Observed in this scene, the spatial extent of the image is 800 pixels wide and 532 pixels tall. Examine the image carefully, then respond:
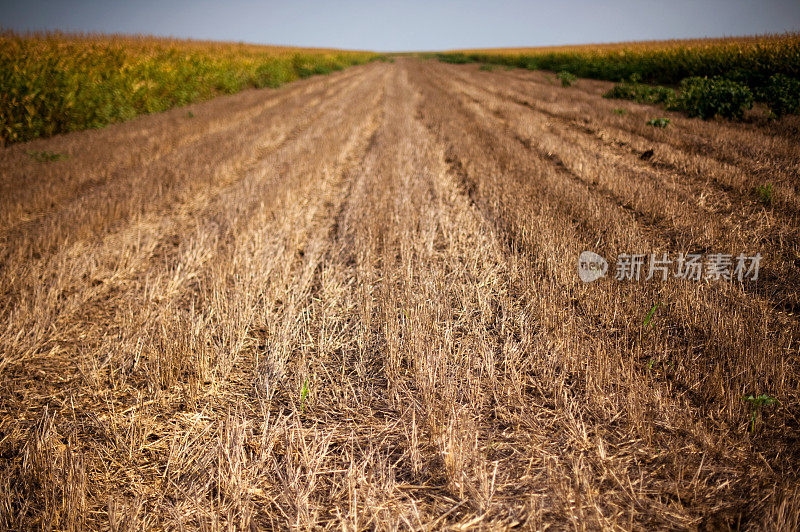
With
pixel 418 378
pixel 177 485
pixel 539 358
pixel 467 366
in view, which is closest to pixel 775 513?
pixel 539 358

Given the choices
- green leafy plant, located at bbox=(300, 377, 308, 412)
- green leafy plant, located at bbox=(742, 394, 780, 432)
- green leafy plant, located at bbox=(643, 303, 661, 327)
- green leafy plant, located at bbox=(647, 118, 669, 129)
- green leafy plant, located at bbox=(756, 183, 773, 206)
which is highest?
green leafy plant, located at bbox=(647, 118, 669, 129)

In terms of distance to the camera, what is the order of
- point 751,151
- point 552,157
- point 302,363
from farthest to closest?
point 552,157 → point 751,151 → point 302,363

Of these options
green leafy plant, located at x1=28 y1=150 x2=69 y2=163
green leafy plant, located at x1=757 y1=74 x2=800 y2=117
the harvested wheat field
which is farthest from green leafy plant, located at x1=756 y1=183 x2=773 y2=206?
green leafy plant, located at x1=28 y1=150 x2=69 y2=163

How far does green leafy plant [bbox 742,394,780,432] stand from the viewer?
1.96m

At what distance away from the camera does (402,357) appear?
270cm

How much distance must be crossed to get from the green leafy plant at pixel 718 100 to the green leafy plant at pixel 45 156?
48.0 feet

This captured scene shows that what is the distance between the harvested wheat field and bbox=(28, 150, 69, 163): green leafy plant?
1.71m

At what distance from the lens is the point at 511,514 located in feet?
5.41

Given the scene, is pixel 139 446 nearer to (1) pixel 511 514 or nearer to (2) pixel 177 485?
(2) pixel 177 485

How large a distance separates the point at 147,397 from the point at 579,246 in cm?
384

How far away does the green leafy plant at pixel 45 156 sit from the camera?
7470 millimetres

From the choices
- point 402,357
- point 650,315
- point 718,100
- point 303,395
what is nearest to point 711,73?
point 718,100

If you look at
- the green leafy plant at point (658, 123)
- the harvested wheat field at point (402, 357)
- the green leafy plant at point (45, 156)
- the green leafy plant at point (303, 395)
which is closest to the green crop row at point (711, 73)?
the green leafy plant at point (658, 123)

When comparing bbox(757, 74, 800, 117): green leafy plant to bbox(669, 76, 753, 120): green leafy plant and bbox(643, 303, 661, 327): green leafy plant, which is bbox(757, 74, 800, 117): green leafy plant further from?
bbox(643, 303, 661, 327): green leafy plant
